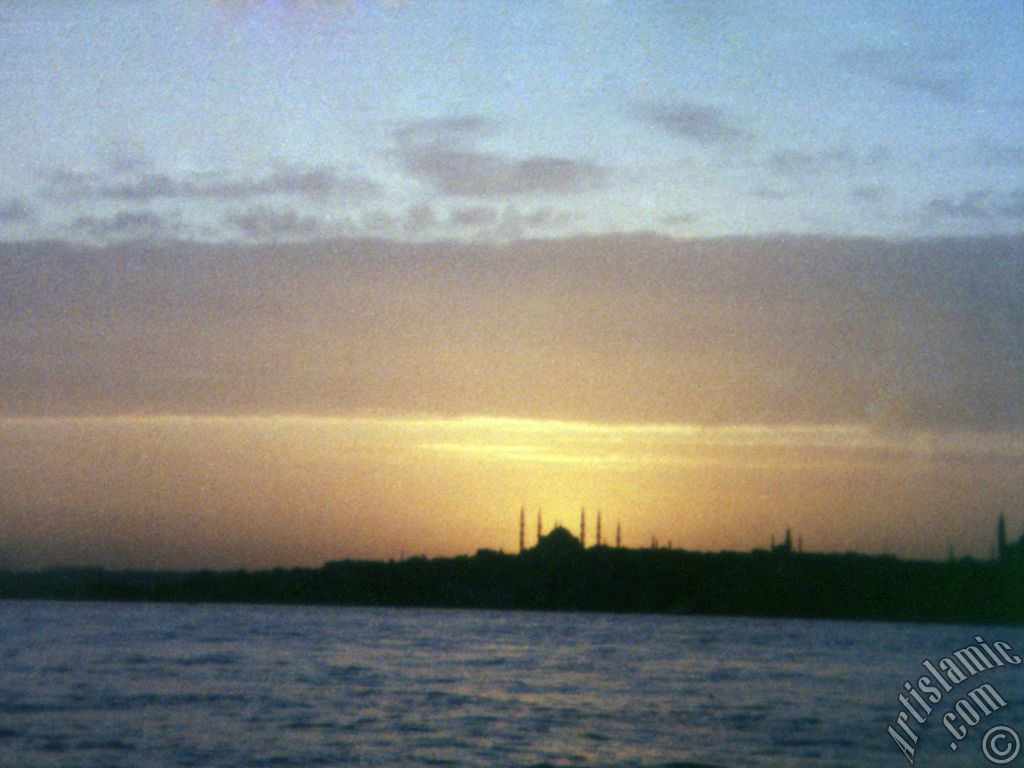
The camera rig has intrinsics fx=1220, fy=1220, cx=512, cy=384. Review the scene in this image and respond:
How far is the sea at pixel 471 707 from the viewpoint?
1038 inches

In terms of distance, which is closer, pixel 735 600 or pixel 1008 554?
pixel 1008 554

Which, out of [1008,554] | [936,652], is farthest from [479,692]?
[1008,554]

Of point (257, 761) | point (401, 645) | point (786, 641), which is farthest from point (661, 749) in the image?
point (786, 641)

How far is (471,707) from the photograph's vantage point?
113 feet

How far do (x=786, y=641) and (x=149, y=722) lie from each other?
56.9 m

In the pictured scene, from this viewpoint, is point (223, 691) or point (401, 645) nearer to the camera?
point (223, 691)

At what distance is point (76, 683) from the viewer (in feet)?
134

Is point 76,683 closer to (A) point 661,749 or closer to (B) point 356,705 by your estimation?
(B) point 356,705

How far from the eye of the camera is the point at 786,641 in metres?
80.1

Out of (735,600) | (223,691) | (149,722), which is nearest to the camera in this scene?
(149,722)

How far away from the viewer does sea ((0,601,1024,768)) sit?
26.4 metres

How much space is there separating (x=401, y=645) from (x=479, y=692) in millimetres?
27303

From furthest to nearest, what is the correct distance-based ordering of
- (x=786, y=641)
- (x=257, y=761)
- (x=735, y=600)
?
1. (x=735, y=600)
2. (x=786, y=641)
3. (x=257, y=761)

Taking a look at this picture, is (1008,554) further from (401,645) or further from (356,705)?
(356,705)
